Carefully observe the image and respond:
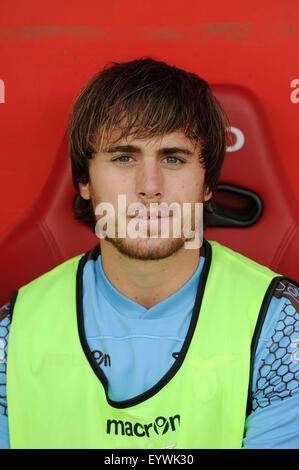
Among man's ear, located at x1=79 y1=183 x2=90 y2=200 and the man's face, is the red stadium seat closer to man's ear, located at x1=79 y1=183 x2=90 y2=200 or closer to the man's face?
man's ear, located at x1=79 y1=183 x2=90 y2=200

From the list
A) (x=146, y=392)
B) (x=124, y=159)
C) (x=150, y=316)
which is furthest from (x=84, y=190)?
(x=146, y=392)

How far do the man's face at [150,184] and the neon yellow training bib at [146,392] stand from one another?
0.12m

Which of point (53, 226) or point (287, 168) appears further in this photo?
point (287, 168)

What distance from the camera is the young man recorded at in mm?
997

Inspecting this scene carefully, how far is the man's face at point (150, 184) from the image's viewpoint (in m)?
1.04

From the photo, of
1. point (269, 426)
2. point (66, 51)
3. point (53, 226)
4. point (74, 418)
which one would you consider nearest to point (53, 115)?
point (66, 51)

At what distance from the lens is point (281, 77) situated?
1438 millimetres

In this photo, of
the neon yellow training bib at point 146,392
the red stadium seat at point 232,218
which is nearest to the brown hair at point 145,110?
the red stadium seat at point 232,218

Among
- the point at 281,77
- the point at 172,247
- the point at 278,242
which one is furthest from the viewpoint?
the point at 281,77

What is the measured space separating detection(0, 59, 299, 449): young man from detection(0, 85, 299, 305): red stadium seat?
0.48 feet

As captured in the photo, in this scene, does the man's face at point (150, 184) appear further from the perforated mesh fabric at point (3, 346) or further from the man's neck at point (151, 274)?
the perforated mesh fabric at point (3, 346)

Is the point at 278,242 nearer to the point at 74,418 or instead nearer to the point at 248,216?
the point at 248,216

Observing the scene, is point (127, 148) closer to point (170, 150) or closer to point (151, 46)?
point (170, 150)
